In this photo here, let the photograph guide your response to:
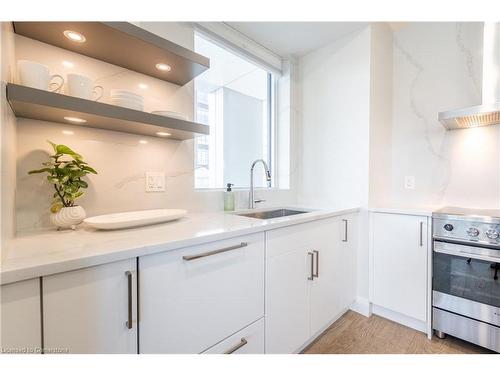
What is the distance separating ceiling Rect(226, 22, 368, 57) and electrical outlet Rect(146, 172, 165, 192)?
134 centimetres

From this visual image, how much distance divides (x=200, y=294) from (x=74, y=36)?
1.24 meters

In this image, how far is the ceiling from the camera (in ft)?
5.96

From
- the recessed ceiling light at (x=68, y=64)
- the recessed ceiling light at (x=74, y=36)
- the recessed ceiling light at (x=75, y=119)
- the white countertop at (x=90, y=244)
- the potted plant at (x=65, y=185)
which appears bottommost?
the white countertop at (x=90, y=244)

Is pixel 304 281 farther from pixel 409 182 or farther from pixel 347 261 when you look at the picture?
pixel 409 182

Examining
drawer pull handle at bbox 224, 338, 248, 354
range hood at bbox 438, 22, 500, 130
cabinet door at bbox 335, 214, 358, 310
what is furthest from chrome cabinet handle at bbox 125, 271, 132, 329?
range hood at bbox 438, 22, 500, 130

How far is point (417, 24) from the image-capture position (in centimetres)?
195

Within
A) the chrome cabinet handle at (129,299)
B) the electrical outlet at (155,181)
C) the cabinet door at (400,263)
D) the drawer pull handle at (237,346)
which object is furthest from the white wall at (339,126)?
the chrome cabinet handle at (129,299)

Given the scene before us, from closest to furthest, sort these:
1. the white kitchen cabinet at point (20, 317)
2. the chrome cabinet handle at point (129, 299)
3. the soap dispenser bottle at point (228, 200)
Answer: the white kitchen cabinet at point (20, 317), the chrome cabinet handle at point (129, 299), the soap dispenser bottle at point (228, 200)

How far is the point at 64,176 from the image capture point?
97cm

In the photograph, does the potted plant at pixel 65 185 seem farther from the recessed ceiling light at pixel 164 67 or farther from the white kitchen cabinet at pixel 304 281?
the white kitchen cabinet at pixel 304 281

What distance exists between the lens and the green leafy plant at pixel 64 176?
0.96m

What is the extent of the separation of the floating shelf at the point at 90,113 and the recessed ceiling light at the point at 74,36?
331 millimetres
